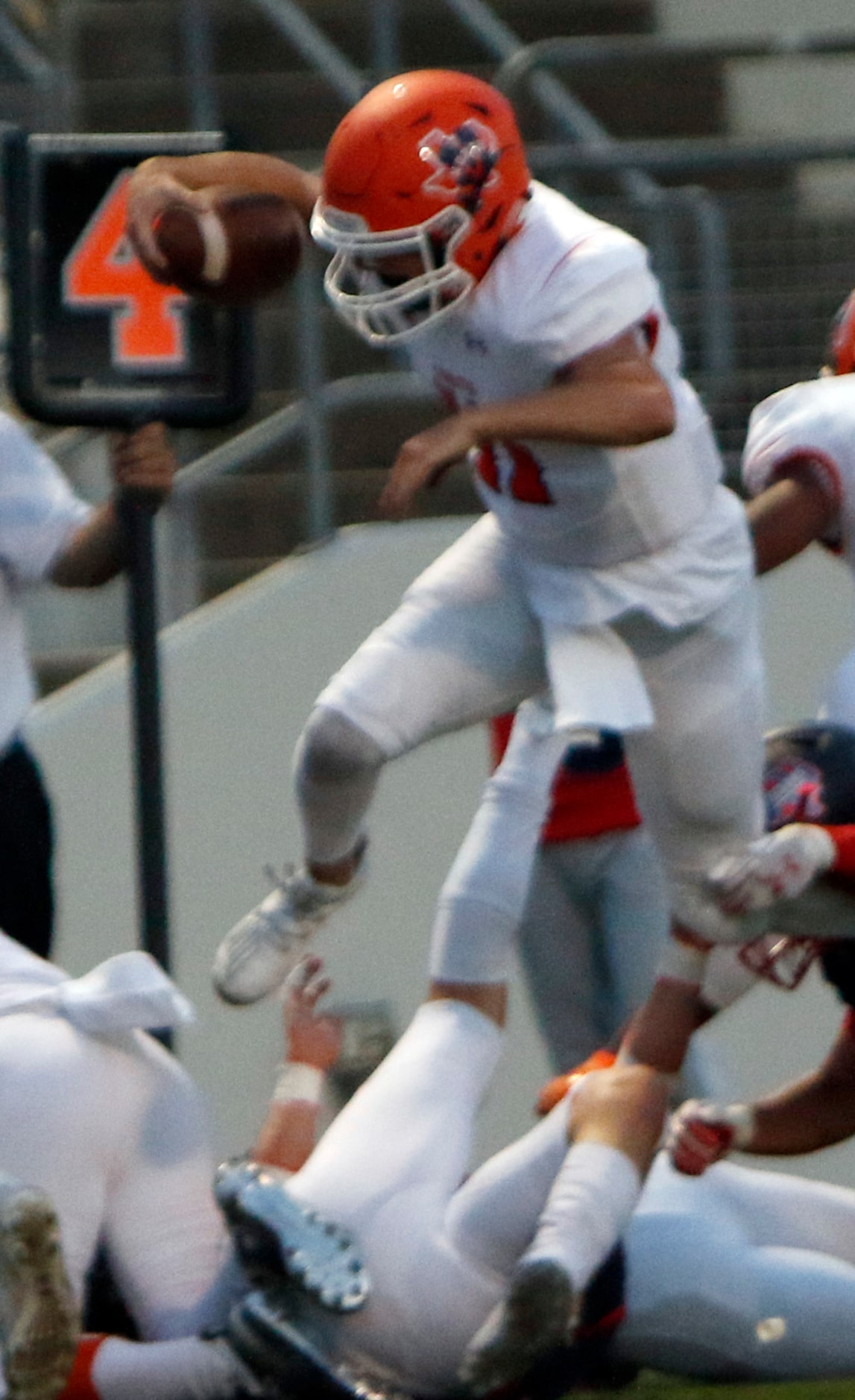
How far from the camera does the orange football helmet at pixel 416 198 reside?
2.97 meters

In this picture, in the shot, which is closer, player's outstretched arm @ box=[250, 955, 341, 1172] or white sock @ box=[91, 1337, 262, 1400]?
white sock @ box=[91, 1337, 262, 1400]

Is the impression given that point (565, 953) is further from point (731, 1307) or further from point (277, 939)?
point (731, 1307)

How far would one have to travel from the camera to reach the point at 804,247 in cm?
568

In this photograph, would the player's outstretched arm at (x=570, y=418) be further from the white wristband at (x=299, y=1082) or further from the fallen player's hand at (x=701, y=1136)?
the fallen player's hand at (x=701, y=1136)

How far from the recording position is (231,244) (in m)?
3.29

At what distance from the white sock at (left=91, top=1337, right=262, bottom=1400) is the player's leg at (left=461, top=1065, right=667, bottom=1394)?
29cm

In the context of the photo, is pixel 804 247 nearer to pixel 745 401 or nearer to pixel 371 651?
pixel 745 401

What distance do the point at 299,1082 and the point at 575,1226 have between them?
1.47 ft

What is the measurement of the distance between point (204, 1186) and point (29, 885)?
2.58ft

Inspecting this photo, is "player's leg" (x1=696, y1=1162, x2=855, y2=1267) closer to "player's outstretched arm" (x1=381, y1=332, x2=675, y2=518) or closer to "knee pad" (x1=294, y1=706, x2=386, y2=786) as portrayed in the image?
"knee pad" (x1=294, y1=706, x2=386, y2=786)

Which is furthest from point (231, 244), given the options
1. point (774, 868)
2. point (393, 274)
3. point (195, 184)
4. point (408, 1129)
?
point (408, 1129)

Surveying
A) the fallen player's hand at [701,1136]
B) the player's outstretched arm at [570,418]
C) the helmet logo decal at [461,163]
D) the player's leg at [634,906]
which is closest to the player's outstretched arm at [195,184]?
the helmet logo decal at [461,163]

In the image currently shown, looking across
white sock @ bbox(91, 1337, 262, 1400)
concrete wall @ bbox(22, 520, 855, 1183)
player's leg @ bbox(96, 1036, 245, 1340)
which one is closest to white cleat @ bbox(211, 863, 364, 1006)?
player's leg @ bbox(96, 1036, 245, 1340)

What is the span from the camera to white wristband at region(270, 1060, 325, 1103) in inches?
122
